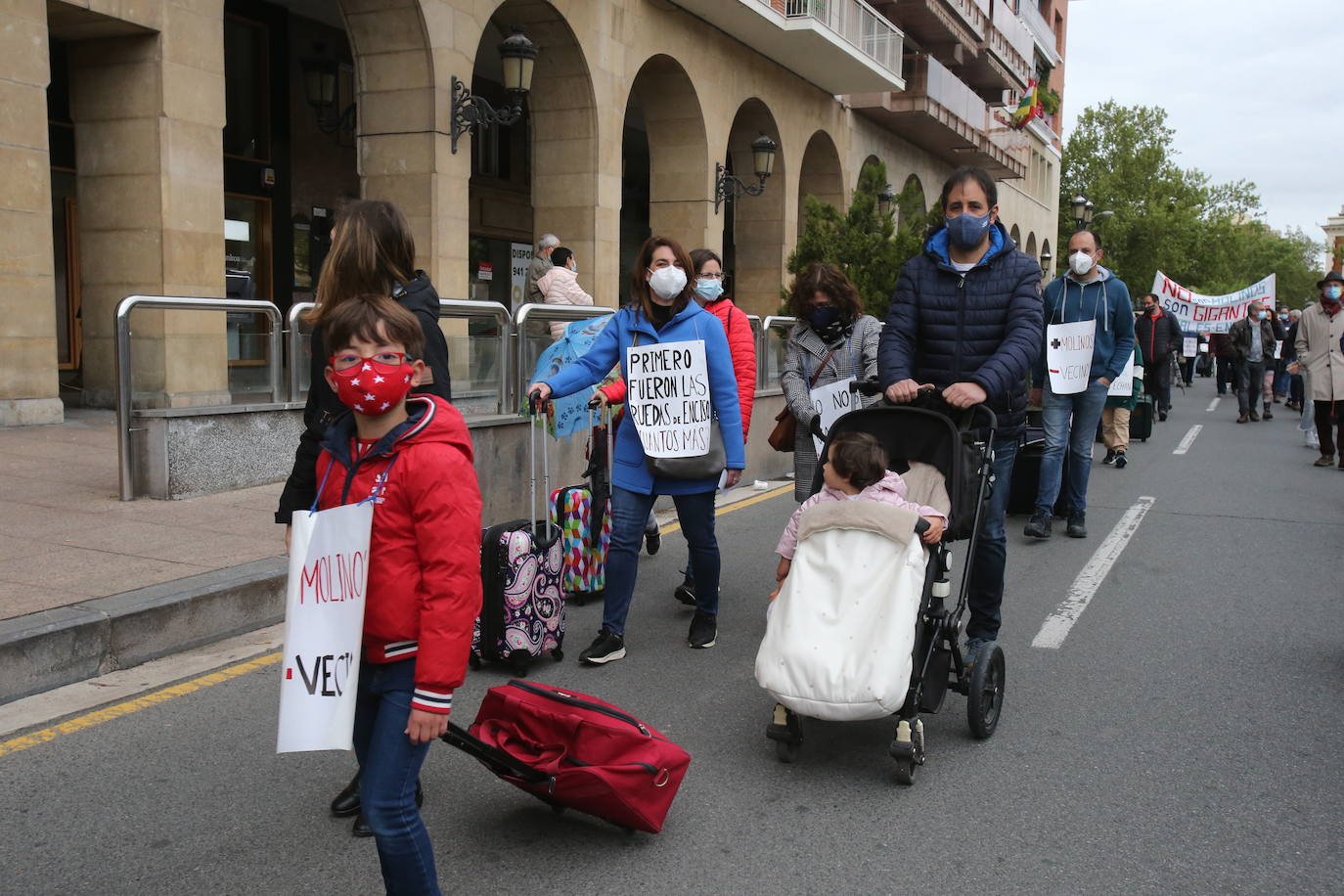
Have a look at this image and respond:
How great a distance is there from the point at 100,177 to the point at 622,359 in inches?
355

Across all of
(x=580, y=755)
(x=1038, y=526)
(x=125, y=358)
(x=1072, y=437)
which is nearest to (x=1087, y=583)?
(x=1038, y=526)

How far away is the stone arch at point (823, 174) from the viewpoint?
28812 mm

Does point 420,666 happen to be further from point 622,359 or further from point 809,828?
point 622,359

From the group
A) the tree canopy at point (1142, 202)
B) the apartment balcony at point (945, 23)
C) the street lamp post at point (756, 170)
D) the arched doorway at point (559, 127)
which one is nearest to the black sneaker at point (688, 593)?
the arched doorway at point (559, 127)

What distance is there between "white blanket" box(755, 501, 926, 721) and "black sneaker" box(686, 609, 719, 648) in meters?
1.79

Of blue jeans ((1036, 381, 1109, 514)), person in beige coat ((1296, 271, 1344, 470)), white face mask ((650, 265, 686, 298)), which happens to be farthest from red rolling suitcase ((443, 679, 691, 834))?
person in beige coat ((1296, 271, 1344, 470))

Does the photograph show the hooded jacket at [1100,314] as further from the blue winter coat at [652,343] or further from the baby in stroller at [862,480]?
the baby in stroller at [862,480]

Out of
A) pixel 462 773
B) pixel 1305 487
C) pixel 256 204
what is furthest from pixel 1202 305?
pixel 462 773

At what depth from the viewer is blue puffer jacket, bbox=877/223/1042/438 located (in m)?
5.01

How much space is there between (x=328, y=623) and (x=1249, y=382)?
844 inches

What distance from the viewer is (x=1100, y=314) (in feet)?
31.0

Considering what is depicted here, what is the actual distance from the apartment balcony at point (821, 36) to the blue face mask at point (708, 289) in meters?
14.9

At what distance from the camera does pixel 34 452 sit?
983cm

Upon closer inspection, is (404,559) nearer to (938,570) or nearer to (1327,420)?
(938,570)
